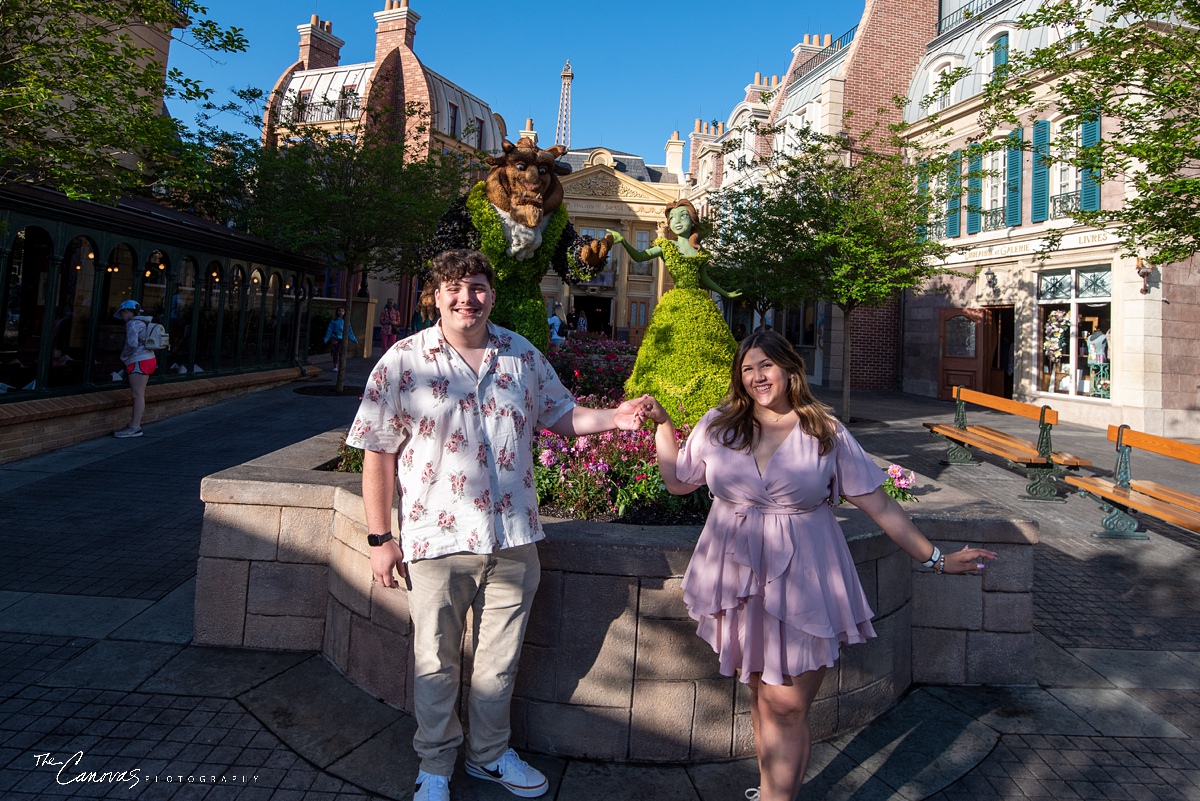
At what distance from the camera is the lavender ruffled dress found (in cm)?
243

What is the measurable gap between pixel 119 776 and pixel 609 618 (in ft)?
6.26

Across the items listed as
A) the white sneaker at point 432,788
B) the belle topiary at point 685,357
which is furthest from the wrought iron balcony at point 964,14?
the white sneaker at point 432,788

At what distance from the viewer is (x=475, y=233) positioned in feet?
18.3

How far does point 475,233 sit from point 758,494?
376 centimetres

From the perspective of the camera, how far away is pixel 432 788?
257cm

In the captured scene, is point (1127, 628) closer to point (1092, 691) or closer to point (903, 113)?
point (1092, 691)

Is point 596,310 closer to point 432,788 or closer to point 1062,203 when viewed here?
point 1062,203

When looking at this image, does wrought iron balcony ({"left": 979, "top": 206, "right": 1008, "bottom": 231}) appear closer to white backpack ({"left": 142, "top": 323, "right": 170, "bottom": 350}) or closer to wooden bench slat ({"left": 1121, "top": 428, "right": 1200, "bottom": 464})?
wooden bench slat ({"left": 1121, "top": 428, "right": 1200, "bottom": 464})

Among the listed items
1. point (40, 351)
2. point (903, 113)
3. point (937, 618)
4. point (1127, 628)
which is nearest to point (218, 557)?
point (937, 618)

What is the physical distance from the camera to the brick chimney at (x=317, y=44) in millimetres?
34375

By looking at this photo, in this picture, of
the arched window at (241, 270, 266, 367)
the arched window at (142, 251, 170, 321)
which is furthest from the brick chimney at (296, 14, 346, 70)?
the arched window at (142, 251, 170, 321)

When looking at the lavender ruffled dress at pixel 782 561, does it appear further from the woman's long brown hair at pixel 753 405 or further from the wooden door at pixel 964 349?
the wooden door at pixel 964 349

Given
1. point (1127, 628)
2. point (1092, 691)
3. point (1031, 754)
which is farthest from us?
point (1127, 628)

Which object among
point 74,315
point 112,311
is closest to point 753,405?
point 74,315
